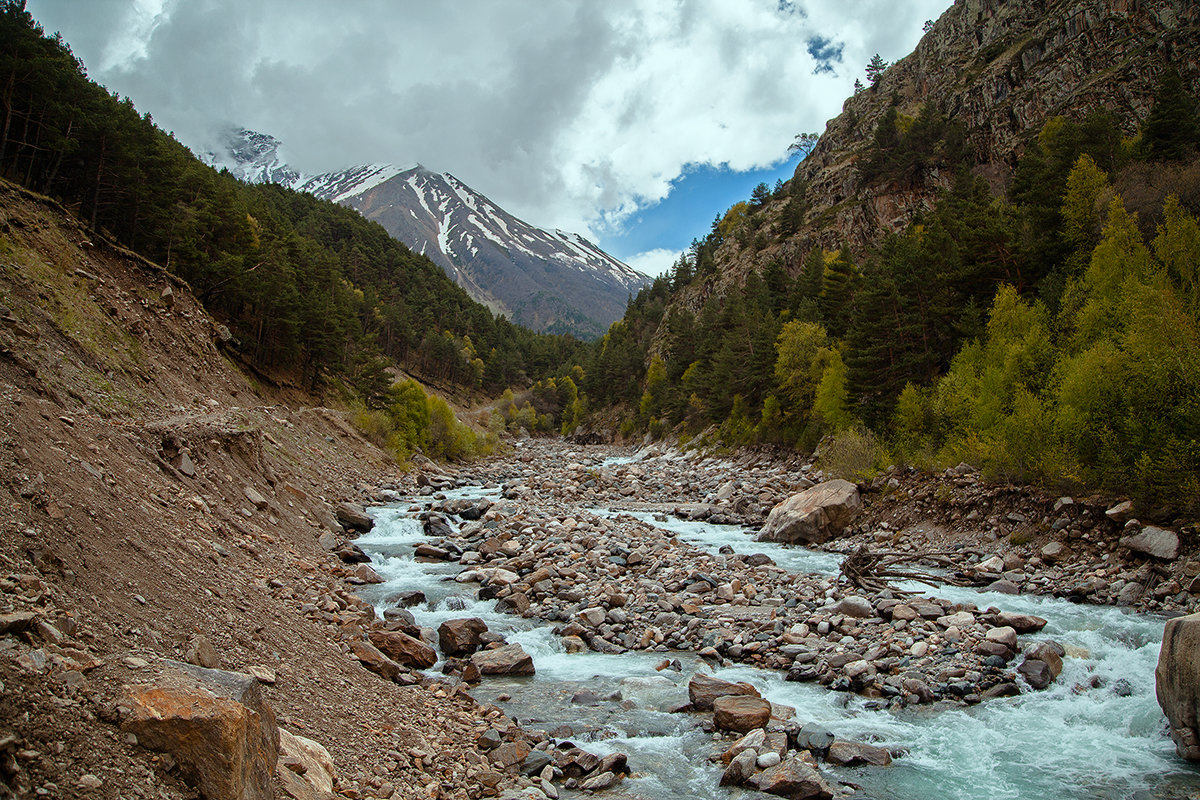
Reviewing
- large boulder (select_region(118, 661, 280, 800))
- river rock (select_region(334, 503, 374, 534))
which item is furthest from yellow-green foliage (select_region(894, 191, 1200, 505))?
river rock (select_region(334, 503, 374, 534))

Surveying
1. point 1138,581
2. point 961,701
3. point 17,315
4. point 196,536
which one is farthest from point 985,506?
point 17,315

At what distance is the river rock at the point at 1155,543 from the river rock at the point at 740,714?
47.1ft

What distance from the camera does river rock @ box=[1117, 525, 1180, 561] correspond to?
16875 mm

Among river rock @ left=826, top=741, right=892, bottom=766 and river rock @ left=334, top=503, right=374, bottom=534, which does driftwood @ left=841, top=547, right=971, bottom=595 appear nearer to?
river rock @ left=826, top=741, right=892, bottom=766

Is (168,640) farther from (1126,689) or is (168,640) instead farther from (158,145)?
(158,145)

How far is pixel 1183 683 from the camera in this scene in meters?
9.92

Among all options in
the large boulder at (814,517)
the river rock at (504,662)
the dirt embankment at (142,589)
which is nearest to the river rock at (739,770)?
the dirt embankment at (142,589)

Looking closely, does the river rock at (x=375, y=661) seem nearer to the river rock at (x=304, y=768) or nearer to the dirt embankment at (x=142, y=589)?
the dirt embankment at (x=142, y=589)

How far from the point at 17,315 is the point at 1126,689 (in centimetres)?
3220

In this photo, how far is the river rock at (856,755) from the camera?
32.2ft

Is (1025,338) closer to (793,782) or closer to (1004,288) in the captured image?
(1004,288)

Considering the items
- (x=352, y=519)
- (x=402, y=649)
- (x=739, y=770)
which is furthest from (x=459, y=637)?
(x=352, y=519)

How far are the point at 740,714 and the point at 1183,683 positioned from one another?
24.2 ft

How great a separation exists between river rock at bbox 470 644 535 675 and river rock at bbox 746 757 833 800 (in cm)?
567
